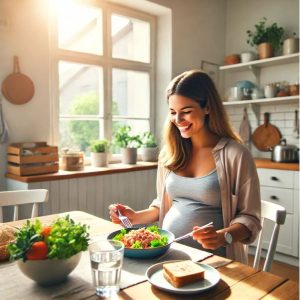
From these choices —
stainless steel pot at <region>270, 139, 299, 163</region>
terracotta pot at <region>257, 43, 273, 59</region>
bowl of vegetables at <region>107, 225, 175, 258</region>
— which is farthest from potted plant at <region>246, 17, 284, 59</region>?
bowl of vegetables at <region>107, 225, 175, 258</region>

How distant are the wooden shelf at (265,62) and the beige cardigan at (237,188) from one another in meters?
2.18

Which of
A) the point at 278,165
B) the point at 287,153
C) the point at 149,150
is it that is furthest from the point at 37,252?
the point at 287,153

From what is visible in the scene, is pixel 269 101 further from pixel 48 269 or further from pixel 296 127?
pixel 48 269

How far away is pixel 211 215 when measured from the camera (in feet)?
4.81

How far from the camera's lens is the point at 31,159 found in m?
2.43

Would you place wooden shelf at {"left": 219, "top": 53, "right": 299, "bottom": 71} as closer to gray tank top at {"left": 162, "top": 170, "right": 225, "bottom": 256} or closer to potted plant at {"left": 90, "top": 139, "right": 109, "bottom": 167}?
potted plant at {"left": 90, "top": 139, "right": 109, "bottom": 167}

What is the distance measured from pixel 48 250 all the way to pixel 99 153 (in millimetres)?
2110

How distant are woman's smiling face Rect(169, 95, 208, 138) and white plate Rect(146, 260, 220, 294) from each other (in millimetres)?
648

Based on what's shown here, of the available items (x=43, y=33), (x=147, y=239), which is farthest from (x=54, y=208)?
(x=147, y=239)

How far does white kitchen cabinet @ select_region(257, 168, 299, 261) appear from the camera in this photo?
300 cm

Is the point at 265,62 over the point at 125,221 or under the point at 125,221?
over

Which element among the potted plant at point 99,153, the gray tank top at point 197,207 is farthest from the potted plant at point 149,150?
the gray tank top at point 197,207

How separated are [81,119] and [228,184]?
196cm

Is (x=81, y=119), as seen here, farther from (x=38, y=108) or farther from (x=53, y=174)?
(x=53, y=174)
